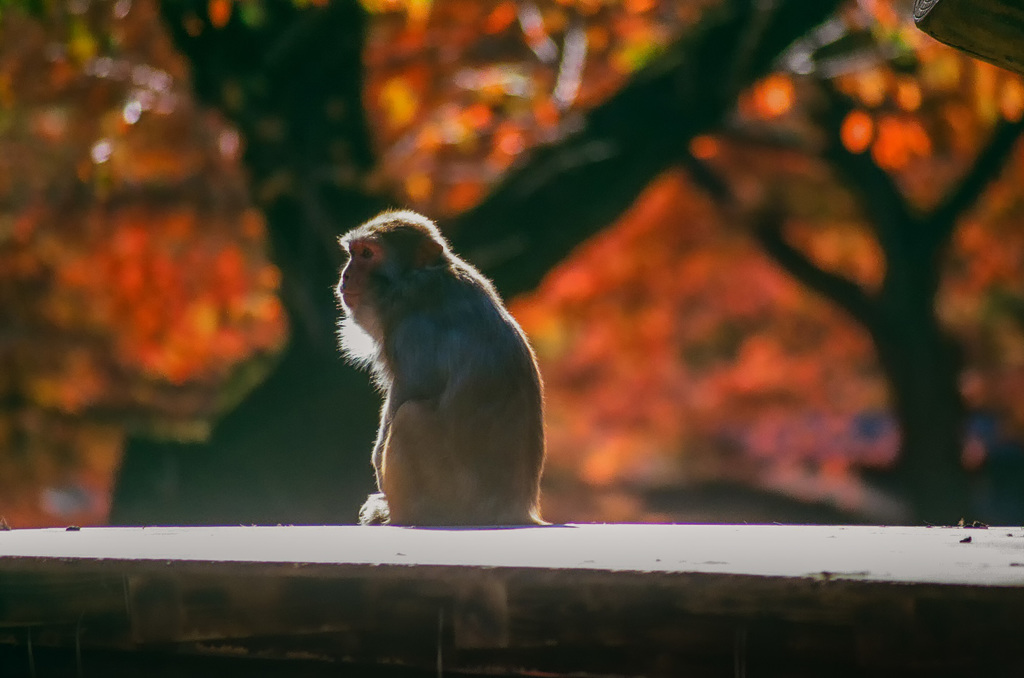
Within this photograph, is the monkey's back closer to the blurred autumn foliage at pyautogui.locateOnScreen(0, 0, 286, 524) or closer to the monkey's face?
the monkey's face

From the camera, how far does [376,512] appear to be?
578cm

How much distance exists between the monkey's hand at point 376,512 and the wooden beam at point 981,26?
10.6 ft

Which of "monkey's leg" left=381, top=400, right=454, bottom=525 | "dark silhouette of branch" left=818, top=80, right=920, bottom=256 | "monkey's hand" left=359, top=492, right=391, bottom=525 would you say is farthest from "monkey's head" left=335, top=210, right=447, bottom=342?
"dark silhouette of branch" left=818, top=80, right=920, bottom=256

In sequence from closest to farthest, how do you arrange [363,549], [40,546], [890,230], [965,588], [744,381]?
[965,588]
[363,549]
[40,546]
[890,230]
[744,381]

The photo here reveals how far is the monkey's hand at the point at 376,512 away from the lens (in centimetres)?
573

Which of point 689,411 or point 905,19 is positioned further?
point 689,411

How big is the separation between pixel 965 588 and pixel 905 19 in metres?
7.77

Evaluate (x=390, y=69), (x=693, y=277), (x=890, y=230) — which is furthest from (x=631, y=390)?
(x=390, y=69)

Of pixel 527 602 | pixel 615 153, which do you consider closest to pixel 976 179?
pixel 615 153

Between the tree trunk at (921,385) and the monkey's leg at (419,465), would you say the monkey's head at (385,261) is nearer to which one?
the monkey's leg at (419,465)

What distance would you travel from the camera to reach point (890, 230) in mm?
12773

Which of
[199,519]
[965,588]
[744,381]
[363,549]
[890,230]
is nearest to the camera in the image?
[965,588]

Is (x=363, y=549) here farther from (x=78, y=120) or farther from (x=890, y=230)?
(x=890, y=230)

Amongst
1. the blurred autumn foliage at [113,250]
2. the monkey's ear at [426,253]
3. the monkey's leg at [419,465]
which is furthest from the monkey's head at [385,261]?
the blurred autumn foliage at [113,250]
